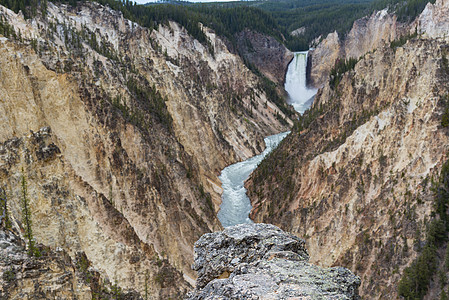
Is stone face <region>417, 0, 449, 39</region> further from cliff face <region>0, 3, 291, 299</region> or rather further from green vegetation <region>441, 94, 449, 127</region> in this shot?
cliff face <region>0, 3, 291, 299</region>

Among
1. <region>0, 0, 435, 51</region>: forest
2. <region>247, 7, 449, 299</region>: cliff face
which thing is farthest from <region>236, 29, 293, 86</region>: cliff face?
<region>247, 7, 449, 299</region>: cliff face

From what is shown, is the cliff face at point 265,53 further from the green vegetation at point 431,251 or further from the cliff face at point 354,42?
the green vegetation at point 431,251

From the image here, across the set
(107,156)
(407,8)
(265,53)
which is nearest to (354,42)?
(407,8)

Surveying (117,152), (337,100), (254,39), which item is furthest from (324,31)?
(117,152)

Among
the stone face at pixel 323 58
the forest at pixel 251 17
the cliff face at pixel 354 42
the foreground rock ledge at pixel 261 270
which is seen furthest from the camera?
the stone face at pixel 323 58

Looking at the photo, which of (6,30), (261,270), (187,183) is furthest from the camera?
(187,183)

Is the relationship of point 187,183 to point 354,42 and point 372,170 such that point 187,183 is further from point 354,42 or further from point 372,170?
point 354,42

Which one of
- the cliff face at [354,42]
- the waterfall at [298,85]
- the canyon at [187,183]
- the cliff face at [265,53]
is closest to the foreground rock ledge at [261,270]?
the canyon at [187,183]
